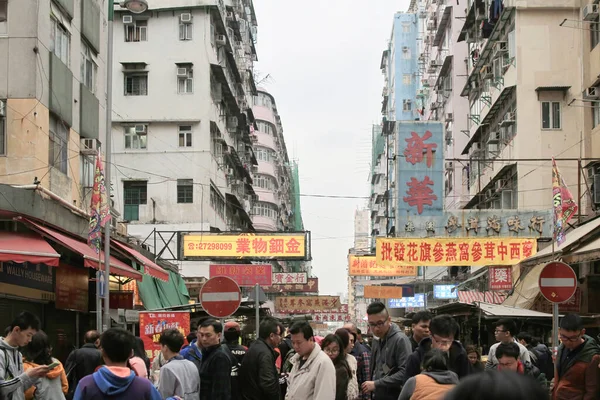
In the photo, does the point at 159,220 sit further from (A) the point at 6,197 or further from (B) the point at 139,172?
(A) the point at 6,197

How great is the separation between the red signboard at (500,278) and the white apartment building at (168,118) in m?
16.0

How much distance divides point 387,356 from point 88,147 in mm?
13598

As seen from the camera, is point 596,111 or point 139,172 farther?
point 139,172

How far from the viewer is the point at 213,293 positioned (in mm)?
13195

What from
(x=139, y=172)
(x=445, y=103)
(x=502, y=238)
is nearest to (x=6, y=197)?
A: (x=502, y=238)

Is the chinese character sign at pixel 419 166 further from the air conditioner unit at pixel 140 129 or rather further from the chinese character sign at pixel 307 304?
the chinese character sign at pixel 307 304

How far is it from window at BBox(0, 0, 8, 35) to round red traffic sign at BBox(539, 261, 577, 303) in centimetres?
1069

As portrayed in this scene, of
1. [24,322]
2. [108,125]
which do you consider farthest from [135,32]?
[24,322]

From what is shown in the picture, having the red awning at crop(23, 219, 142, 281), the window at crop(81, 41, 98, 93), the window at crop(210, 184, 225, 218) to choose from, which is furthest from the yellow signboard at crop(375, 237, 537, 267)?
the window at crop(210, 184, 225, 218)

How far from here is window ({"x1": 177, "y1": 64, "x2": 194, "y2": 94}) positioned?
3916 centimetres

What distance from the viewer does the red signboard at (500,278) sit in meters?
24.5

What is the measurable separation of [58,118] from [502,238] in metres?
13.4

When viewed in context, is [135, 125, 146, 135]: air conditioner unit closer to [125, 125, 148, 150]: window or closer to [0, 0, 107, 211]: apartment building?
[125, 125, 148, 150]: window

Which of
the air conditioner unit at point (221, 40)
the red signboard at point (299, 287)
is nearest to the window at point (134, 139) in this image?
the air conditioner unit at point (221, 40)
